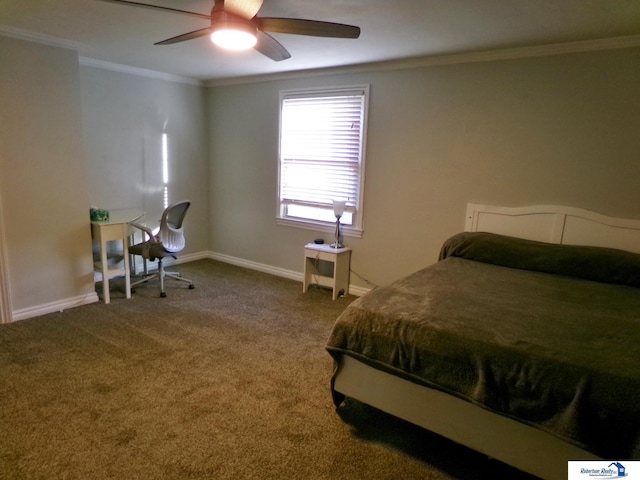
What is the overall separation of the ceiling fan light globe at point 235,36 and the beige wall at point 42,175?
2.01 m

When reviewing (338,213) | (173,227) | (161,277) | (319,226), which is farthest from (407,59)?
(161,277)

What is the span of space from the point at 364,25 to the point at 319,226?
2227mm

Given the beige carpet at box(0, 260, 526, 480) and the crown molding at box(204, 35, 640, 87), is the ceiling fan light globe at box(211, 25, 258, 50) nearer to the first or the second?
the crown molding at box(204, 35, 640, 87)

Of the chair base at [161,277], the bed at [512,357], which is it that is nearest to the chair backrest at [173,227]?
the chair base at [161,277]

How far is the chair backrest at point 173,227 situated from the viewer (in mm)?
3836

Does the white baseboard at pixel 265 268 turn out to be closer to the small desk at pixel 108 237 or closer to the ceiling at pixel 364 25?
the small desk at pixel 108 237

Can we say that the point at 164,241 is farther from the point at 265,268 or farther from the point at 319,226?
the point at 319,226

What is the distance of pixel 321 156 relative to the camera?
171 inches

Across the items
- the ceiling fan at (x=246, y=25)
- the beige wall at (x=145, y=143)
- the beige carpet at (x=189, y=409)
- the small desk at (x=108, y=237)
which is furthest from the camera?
the beige wall at (x=145, y=143)

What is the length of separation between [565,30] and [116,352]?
386 centimetres

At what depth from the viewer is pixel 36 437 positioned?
1957 millimetres

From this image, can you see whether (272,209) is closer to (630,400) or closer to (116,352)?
(116,352)

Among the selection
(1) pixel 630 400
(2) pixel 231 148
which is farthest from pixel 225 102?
(1) pixel 630 400

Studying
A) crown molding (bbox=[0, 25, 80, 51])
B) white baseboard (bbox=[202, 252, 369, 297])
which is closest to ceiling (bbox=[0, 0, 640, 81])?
crown molding (bbox=[0, 25, 80, 51])
